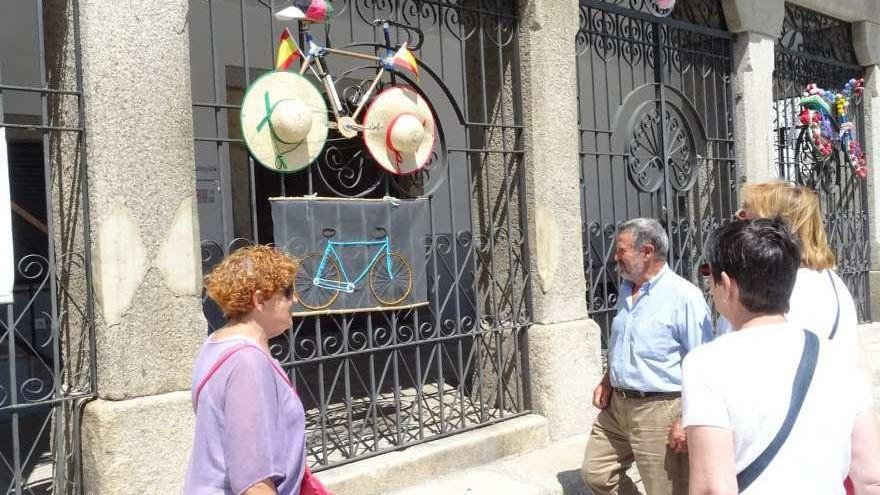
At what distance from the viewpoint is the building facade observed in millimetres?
3613

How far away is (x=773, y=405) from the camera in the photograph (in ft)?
5.77

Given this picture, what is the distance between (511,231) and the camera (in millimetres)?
5398

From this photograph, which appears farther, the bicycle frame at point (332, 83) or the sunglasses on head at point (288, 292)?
the bicycle frame at point (332, 83)

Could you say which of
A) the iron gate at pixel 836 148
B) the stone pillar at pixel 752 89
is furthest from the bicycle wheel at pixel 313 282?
the iron gate at pixel 836 148

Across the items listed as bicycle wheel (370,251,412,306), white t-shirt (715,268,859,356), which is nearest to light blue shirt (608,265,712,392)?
white t-shirt (715,268,859,356)

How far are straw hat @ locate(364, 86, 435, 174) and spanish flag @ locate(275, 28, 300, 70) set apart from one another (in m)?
0.52

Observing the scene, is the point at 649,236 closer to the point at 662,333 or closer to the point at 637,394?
the point at 662,333

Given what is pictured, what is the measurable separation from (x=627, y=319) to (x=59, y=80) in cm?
280

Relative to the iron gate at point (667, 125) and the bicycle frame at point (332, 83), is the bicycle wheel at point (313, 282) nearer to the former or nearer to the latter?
the bicycle frame at point (332, 83)

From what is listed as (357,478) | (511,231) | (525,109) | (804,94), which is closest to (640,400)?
(357,478)

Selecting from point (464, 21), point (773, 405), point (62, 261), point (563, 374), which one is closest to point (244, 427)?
point (773, 405)

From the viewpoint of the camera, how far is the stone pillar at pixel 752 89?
7223 mm

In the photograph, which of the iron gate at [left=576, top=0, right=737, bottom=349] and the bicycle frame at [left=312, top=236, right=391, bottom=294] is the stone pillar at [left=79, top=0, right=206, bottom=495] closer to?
the bicycle frame at [left=312, top=236, right=391, bottom=294]

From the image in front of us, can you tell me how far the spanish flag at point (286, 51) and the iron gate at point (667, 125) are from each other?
2.34 meters
